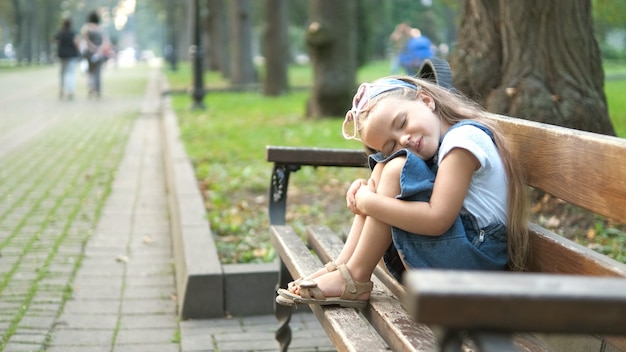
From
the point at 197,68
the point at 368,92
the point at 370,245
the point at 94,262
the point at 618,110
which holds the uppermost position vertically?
the point at 368,92

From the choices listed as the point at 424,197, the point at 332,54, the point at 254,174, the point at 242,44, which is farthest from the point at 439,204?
the point at 242,44

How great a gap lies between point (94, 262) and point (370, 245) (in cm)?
297

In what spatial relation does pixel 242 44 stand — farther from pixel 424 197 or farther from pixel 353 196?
pixel 424 197

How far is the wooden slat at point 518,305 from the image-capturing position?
1.27 m

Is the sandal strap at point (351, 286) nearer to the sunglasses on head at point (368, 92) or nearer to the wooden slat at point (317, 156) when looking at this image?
the sunglasses on head at point (368, 92)

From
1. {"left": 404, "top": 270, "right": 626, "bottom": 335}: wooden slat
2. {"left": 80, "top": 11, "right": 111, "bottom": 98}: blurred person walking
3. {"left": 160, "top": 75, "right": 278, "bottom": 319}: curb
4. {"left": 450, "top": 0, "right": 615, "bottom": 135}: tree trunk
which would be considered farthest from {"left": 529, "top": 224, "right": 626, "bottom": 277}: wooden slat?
{"left": 80, "top": 11, "right": 111, "bottom": 98}: blurred person walking

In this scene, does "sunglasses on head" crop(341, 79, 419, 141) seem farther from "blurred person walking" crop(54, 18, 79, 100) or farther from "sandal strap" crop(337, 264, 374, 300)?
"blurred person walking" crop(54, 18, 79, 100)

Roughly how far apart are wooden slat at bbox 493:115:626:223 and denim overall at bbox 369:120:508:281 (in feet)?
0.76

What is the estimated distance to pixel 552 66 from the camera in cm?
466

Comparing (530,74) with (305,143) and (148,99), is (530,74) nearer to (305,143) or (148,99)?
(305,143)

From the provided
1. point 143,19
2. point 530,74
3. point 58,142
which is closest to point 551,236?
point 530,74

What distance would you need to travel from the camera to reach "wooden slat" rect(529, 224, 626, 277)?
6.92ft

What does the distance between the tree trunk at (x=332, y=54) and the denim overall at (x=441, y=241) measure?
32.5 ft

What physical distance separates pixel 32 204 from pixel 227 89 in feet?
47.6
